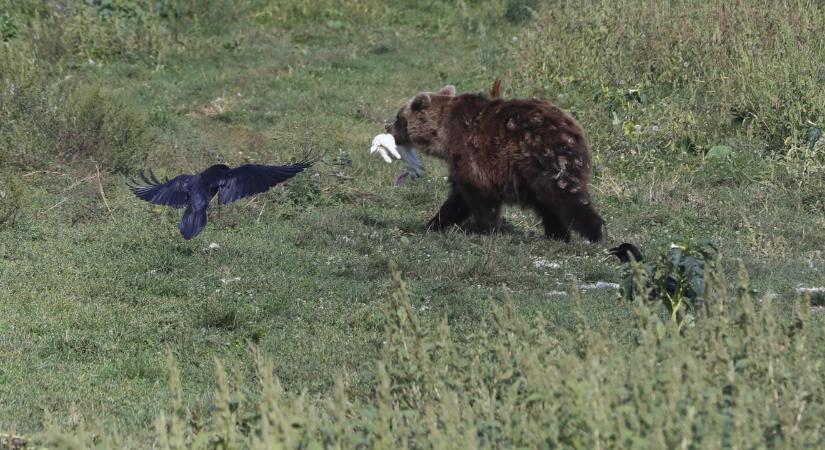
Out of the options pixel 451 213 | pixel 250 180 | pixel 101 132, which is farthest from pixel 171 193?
pixel 101 132

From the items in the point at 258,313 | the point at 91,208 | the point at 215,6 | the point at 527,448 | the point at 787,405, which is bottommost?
the point at 215,6

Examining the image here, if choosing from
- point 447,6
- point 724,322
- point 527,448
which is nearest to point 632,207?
point 724,322

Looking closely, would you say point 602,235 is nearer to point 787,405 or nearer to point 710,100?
point 710,100

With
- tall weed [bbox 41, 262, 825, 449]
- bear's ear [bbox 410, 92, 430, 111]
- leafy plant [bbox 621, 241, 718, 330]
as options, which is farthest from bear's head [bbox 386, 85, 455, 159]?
tall weed [bbox 41, 262, 825, 449]

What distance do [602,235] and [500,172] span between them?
0.90 metres

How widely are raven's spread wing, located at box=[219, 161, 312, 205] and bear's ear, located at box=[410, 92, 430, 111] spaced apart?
78.2 inches

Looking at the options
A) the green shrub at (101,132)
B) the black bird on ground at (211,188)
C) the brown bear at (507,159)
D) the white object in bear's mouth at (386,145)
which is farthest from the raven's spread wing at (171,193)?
the green shrub at (101,132)

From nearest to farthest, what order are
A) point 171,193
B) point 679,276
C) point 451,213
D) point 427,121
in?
point 679,276, point 171,193, point 451,213, point 427,121

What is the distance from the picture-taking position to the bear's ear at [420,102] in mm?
9828

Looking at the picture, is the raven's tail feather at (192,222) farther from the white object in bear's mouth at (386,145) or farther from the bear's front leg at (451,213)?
the white object in bear's mouth at (386,145)

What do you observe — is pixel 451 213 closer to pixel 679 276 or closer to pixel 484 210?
pixel 484 210

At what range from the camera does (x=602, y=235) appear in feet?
29.9

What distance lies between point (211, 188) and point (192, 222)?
0.26 metres

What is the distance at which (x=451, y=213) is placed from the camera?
964 centimetres
